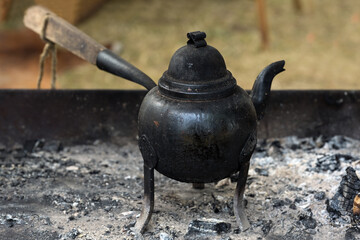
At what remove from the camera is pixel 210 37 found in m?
6.31

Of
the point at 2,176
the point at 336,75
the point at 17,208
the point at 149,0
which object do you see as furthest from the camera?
the point at 149,0

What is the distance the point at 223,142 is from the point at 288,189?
2.52 feet

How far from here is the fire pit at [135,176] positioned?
7.97 ft

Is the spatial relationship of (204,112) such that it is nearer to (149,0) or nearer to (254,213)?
(254,213)

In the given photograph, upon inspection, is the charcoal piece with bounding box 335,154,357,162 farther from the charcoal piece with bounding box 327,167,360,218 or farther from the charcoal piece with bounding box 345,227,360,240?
the charcoal piece with bounding box 345,227,360,240

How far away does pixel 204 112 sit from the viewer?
209cm

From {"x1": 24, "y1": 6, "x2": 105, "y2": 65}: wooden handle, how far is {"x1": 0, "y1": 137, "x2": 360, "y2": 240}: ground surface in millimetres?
642

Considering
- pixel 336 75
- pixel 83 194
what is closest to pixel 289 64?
pixel 336 75

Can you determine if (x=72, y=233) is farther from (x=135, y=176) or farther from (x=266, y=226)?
(x=266, y=226)

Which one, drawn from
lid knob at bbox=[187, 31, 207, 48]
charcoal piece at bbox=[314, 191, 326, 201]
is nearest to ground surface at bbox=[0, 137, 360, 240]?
charcoal piece at bbox=[314, 191, 326, 201]

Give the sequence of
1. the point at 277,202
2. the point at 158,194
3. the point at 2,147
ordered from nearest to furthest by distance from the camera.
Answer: the point at 277,202 → the point at 158,194 → the point at 2,147

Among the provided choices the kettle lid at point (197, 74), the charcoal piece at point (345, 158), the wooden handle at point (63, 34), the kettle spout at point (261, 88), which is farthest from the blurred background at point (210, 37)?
the kettle lid at point (197, 74)

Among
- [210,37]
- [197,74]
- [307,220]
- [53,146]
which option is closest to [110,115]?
[53,146]

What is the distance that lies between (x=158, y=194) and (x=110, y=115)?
0.76 meters
